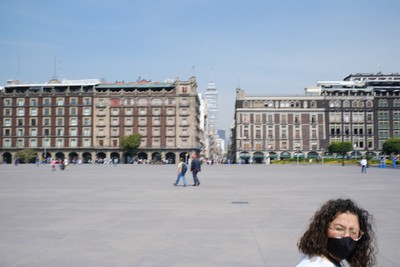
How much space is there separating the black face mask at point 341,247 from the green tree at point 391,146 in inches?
3751

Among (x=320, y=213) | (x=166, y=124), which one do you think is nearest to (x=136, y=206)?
(x=320, y=213)

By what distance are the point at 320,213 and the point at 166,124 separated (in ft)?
312

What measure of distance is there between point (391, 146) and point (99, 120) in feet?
216

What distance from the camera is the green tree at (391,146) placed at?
89.2 meters

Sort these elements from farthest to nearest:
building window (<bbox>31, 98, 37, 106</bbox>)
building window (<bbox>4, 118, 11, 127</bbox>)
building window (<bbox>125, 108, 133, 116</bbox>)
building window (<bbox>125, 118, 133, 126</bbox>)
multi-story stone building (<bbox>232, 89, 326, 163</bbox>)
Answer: multi-story stone building (<bbox>232, 89, 326, 163</bbox>) < building window (<bbox>4, 118, 11, 127</bbox>) < building window (<bbox>31, 98, 37, 106</bbox>) < building window (<bbox>125, 108, 133, 116</bbox>) < building window (<bbox>125, 118, 133, 126</bbox>)

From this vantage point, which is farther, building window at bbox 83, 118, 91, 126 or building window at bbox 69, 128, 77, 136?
building window at bbox 69, 128, 77, 136

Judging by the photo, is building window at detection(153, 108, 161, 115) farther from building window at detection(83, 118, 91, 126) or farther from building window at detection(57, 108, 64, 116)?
building window at detection(57, 108, 64, 116)

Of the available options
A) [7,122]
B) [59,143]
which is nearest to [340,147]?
[59,143]

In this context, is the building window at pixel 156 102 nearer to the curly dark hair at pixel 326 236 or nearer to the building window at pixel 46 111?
the building window at pixel 46 111

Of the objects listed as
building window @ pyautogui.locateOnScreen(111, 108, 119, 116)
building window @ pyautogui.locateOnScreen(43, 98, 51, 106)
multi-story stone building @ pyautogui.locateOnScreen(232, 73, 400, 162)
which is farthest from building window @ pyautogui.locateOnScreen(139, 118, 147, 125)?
building window @ pyautogui.locateOnScreen(43, 98, 51, 106)

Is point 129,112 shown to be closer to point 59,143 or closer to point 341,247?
point 59,143

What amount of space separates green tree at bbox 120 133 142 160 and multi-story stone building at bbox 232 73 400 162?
24175mm

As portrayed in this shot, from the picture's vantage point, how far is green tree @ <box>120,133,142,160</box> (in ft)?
303

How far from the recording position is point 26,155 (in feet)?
299
